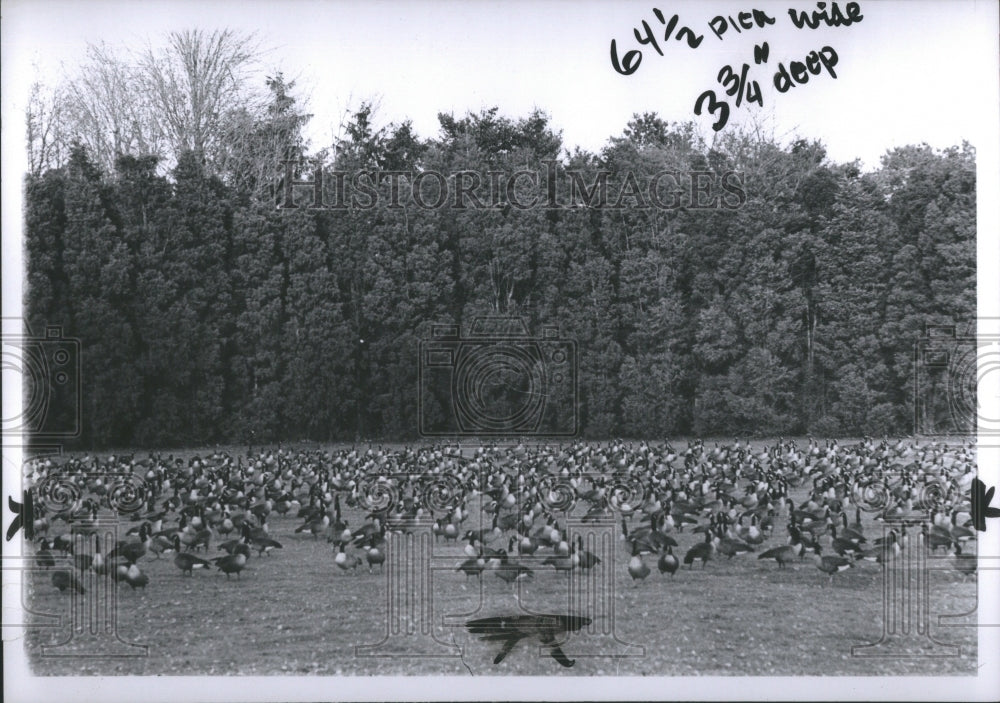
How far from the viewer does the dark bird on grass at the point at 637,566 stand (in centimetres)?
696

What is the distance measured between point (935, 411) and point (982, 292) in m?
1.04

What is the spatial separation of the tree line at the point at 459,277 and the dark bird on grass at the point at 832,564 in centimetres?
107

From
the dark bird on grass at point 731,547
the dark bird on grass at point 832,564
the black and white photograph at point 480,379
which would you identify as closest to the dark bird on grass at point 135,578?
the black and white photograph at point 480,379

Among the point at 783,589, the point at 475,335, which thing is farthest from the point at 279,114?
the point at 783,589

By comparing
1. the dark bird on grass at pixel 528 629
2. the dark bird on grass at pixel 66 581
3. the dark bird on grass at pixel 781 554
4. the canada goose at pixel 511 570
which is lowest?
the dark bird on grass at pixel 528 629

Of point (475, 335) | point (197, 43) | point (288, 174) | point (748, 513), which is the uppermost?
point (197, 43)

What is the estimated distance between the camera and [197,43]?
291 inches

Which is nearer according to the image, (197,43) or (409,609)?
(409,609)

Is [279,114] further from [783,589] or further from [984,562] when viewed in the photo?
[984,562]

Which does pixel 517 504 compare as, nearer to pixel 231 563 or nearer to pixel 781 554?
pixel 781 554
